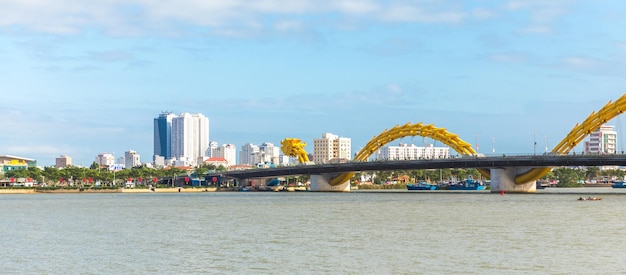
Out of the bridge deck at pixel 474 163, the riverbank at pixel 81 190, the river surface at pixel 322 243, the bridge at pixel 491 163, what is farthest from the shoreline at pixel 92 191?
the river surface at pixel 322 243

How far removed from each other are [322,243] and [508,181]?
92239mm

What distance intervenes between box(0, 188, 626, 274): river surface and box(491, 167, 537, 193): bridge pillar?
196 ft

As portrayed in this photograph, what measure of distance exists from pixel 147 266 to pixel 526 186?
105 metres

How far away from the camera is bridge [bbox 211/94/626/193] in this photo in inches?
4993

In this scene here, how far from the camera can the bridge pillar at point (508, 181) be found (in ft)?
452

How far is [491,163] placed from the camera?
436ft

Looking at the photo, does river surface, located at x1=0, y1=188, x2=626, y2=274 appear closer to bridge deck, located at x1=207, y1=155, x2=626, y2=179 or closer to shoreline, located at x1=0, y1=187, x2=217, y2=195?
bridge deck, located at x1=207, y1=155, x2=626, y2=179

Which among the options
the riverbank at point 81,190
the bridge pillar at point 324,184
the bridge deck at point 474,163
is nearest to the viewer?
the bridge deck at point 474,163

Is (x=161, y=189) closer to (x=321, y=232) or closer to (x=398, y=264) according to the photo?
(x=321, y=232)

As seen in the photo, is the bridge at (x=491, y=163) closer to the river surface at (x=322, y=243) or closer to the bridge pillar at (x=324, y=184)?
the bridge pillar at (x=324, y=184)

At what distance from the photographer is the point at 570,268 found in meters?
39.8

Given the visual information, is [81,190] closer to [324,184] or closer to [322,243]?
[324,184]

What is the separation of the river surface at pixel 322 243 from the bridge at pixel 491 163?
49464 mm

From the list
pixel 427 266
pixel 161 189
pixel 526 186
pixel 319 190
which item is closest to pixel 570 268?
pixel 427 266
